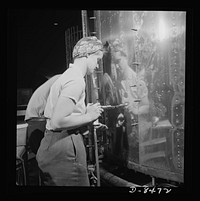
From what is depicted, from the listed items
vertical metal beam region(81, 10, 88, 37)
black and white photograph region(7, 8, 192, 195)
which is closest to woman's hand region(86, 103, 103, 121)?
black and white photograph region(7, 8, 192, 195)

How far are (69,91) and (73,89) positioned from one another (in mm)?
30

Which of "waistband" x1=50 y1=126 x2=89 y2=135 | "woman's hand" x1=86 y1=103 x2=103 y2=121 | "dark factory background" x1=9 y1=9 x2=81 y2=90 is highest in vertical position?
"dark factory background" x1=9 y1=9 x2=81 y2=90

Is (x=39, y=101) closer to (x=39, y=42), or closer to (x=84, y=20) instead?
(x=39, y=42)

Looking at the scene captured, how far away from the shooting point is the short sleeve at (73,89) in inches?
80.6

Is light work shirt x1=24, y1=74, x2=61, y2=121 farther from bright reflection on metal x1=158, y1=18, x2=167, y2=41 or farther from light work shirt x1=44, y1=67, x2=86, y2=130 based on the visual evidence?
bright reflection on metal x1=158, y1=18, x2=167, y2=41

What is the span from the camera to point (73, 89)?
2051 millimetres

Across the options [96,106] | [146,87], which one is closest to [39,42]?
[96,106]

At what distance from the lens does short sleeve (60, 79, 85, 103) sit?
205 centimetres

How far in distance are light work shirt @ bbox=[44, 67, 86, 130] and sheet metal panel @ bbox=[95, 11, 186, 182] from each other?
0.50ft

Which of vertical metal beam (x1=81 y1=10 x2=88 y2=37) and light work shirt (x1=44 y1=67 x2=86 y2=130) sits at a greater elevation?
vertical metal beam (x1=81 y1=10 x2=88 y2=37)

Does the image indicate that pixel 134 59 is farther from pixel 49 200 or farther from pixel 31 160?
pixel 49 200

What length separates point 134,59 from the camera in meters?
2.07

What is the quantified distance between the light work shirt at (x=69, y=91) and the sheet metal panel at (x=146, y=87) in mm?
151
